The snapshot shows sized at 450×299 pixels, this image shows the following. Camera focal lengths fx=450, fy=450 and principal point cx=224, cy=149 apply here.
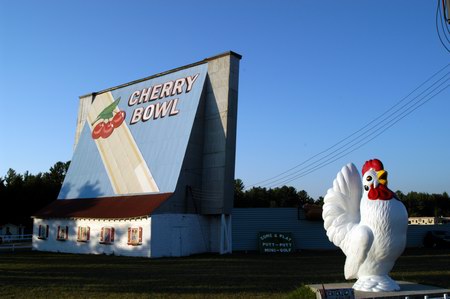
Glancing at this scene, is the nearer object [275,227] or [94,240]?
[94,240]

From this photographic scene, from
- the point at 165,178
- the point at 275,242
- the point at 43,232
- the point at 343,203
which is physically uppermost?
the point at 165,178

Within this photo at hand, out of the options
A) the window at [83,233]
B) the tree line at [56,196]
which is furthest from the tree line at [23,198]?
the window at [83,233]

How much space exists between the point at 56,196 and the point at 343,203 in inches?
1840

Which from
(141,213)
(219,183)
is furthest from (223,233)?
(141,213)

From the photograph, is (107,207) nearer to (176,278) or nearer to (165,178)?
(165,178)

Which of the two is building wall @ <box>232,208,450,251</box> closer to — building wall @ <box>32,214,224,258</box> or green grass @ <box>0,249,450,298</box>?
building wall @ <box>32,214,224,258</box>

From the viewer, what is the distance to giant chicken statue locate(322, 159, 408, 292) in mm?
9539

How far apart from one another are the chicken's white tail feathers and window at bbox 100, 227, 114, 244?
60.7 feet

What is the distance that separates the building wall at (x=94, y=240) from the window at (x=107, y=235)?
20cm

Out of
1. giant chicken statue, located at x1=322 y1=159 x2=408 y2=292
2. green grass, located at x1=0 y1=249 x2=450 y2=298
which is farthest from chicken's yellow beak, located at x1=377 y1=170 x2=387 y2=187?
green grass, located at x1=0 y1=249 x2=450 y2=298

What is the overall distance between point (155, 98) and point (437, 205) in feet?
233

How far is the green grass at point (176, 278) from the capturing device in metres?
12.3

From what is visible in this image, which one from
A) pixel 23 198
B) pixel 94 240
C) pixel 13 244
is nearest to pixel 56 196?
pixel 23 198

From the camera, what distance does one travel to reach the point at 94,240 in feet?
90.3
